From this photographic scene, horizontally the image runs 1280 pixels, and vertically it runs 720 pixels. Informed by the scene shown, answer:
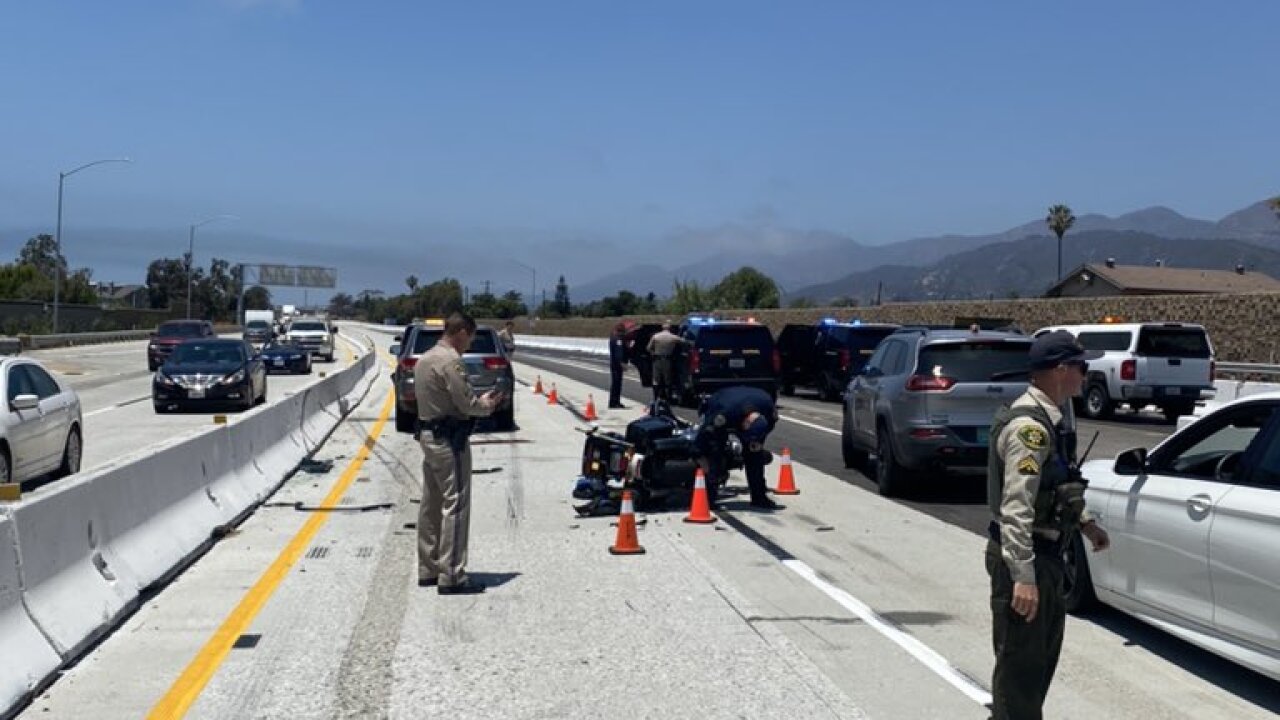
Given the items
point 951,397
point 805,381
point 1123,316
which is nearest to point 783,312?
point 1123,316

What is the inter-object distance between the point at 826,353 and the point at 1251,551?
2662cm

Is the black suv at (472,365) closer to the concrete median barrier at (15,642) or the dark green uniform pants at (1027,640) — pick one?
the concrete median barrier at (15,642)

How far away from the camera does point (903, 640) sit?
300 inches

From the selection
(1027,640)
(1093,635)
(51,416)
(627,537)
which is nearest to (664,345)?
(51,416)

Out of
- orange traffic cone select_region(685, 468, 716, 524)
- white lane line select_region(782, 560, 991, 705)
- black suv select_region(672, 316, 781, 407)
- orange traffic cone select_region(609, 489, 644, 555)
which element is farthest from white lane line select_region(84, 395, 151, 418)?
white lane line select_region(782, 560, 991, 705)

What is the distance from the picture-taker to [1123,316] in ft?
135

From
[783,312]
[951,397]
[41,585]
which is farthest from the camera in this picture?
[783,312]

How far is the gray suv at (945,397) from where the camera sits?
42.9ft

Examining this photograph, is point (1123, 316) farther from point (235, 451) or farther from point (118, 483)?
point (118, 483)

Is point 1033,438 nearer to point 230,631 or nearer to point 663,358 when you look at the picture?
point 230,631

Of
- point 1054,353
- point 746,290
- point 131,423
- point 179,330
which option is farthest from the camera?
point 746,290

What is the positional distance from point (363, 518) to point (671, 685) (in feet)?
21.0

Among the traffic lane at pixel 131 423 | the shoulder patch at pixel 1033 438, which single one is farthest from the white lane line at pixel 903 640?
the traffic lane at pixel 131 423

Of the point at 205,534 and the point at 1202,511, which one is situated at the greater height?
the point at 1202,511
